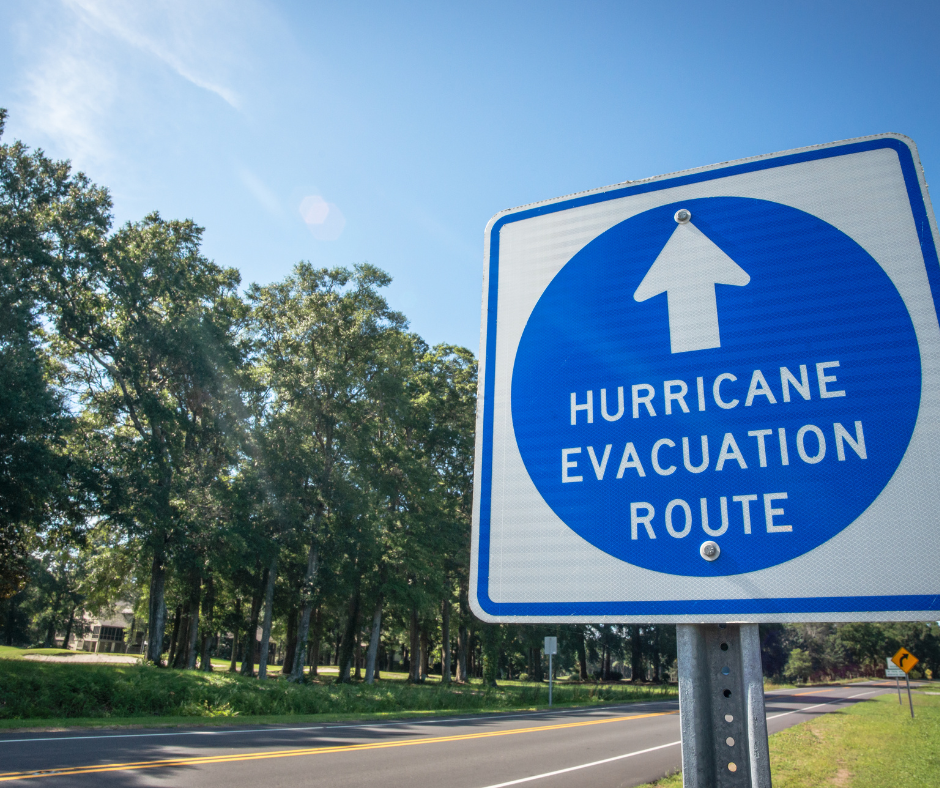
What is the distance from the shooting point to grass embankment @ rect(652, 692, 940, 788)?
10617mm

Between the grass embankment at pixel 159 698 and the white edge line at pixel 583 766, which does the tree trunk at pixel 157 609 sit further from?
the white edge line at pixel 583 766

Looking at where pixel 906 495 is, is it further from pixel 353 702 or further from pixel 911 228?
pixel 353 702

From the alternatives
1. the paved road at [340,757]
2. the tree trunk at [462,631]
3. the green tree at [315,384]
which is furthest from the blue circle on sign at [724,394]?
the tree trunk at [462,631]

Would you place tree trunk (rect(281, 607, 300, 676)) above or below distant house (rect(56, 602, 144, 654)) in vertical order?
above

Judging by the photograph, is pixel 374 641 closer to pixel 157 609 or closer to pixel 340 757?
pixel 157 609

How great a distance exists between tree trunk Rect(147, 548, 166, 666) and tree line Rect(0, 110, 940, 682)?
0.31 feet

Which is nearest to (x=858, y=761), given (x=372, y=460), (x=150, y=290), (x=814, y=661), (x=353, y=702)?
(x=353, y=702)

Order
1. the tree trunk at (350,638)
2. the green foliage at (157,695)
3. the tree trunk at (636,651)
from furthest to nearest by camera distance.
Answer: the tree trunk at (636,651) < the tree trunk at (350,638) < the green foliage at (157,695)

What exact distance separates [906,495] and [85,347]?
29.4 m

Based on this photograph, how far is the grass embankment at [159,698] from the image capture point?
14656 mm

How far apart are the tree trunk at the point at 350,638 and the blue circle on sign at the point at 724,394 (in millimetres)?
32022

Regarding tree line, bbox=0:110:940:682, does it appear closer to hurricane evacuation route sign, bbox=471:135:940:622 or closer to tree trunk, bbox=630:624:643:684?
hurricane evacuation route sign, bbox=471:135:940:622

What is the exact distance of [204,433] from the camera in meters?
28.5

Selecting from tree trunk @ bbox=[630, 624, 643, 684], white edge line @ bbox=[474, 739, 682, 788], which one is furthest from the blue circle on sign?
tree trunk @ bbox=[630, 624, 643, 684]
